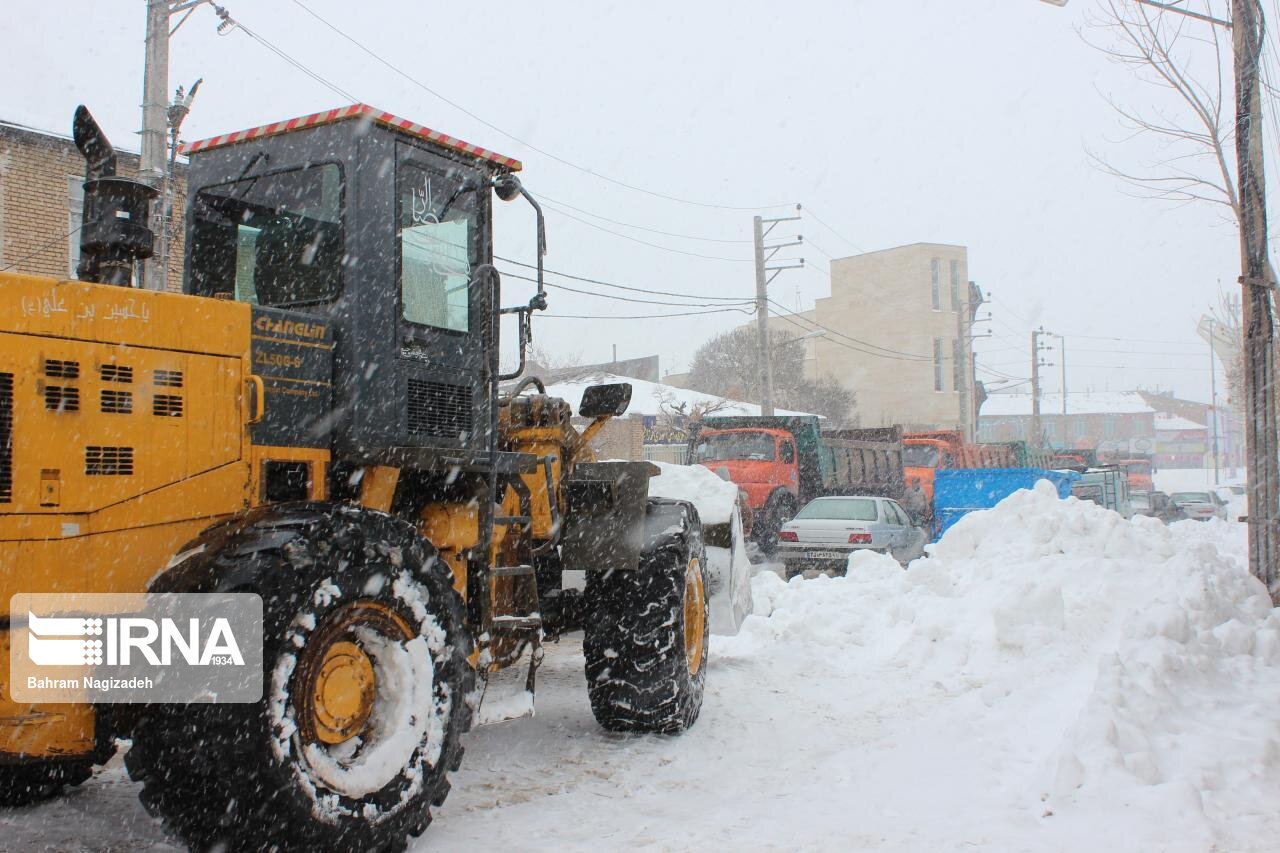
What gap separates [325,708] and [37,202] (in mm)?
18692

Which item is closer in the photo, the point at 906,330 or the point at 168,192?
the point at 168,192

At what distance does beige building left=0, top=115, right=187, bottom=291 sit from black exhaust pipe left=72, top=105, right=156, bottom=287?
50.1 ft

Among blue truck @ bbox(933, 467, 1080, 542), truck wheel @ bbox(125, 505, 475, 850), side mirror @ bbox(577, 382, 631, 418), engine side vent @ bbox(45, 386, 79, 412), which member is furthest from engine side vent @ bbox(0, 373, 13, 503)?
blue truck @ bbox(933, 467, 1080, 542)

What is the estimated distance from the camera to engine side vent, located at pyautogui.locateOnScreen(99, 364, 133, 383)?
3721mm

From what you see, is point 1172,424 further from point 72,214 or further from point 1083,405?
point 72,214

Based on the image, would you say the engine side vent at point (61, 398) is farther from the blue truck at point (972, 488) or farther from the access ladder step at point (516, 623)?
the blue truck at point (972, 488)

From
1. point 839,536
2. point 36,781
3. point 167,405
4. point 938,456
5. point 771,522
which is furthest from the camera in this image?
point 938,456

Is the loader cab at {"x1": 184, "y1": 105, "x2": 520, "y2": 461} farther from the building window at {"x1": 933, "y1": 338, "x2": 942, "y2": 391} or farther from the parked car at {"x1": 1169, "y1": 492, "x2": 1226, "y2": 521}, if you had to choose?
the building window at {"x1": 933, "y1": 338, "x2": 942, "y2": 391}

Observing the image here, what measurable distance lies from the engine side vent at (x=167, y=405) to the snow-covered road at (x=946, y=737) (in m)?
1.70

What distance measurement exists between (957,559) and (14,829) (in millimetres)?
8435

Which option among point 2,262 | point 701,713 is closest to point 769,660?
point 701,713

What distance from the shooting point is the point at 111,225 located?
4.11 m

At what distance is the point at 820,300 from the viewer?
65688 millimetres

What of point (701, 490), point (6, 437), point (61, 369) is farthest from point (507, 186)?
point (701, 490)
